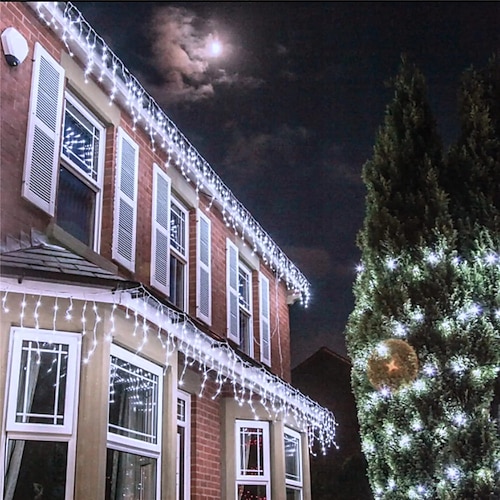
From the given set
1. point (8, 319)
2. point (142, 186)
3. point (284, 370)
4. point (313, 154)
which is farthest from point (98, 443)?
point (313, 154)

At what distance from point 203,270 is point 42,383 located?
3.74 meters

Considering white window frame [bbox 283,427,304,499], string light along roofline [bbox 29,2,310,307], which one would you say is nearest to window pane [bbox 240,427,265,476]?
white window frame [bbox 283,427,304,499]

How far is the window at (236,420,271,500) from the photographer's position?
8.16 metres

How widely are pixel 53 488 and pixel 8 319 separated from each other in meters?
1.15

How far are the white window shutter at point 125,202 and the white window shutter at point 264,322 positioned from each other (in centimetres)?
387

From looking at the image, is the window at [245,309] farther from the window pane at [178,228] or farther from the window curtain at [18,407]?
the window curtain at [18,407]

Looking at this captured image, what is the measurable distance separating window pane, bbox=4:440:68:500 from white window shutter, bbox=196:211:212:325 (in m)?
3.48

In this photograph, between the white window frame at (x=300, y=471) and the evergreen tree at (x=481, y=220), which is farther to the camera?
the white window frame at (x=300, y=471)

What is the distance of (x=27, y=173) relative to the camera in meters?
5.00

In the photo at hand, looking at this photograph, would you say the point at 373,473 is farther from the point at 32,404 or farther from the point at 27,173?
the point at 27,173

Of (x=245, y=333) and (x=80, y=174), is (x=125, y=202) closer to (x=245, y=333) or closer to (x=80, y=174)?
(x=80, y=174)

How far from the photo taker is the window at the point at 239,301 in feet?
29.0

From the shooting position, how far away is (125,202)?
20.9 ft

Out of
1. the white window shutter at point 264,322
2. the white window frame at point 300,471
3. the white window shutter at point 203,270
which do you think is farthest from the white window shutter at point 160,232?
the white window frame at point 300,471
